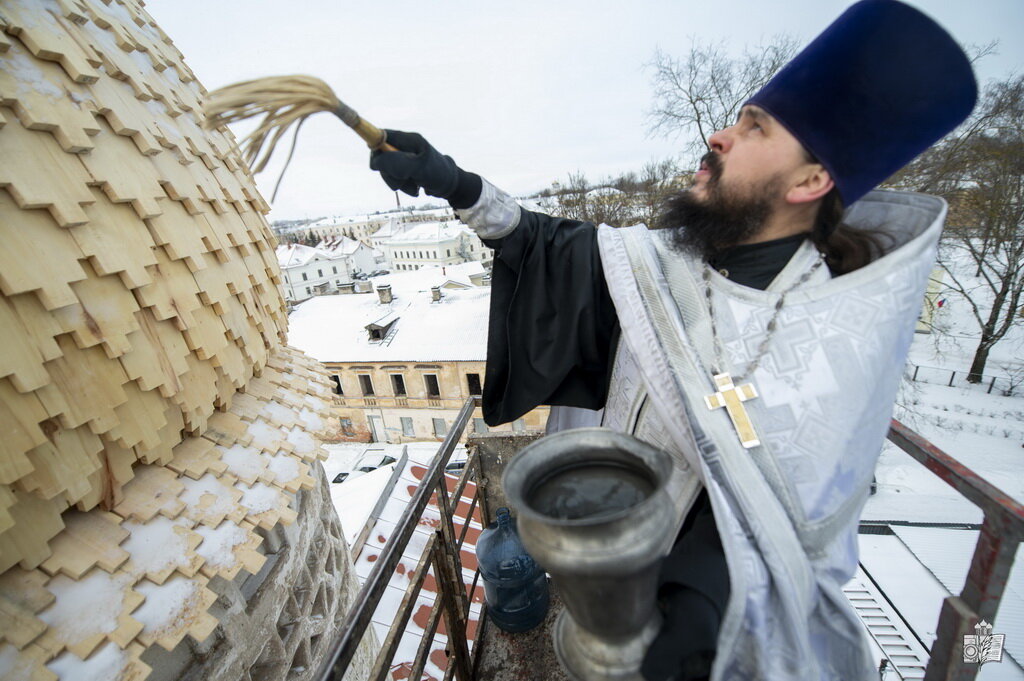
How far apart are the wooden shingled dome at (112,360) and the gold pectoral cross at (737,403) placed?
2.76 metres

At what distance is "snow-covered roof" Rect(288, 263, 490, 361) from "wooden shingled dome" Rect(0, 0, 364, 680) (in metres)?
14.1

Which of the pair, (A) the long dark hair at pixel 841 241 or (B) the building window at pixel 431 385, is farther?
(B) the building window at pixel 431 385

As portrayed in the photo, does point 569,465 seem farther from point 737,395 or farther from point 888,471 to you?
point 888,471

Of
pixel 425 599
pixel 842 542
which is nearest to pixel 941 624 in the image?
pixel 842 542

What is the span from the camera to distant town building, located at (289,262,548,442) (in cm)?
1783

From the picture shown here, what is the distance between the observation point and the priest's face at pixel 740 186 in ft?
6.31

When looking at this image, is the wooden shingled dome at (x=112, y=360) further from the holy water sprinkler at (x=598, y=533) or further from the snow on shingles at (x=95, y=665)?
the holy water sprinkler at (x=598, y=533)

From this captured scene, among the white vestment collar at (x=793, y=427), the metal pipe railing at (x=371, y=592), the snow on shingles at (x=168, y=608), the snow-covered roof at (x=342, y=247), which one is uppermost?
the white vestment collar at (x=793, y=427)

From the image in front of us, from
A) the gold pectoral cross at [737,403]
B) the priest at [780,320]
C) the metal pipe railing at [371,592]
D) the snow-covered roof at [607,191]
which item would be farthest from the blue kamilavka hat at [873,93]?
the snow-covered roof at [607,191]

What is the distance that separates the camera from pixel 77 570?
2.21m

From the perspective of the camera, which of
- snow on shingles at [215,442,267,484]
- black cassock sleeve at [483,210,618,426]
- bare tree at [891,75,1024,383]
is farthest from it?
bare tree at [891,75,1024,383]

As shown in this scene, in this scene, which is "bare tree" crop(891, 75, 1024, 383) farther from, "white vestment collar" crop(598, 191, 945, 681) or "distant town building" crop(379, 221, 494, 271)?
"distant town building" crop(379, 221, 494, 271)

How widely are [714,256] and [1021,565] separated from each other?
28.4 ft

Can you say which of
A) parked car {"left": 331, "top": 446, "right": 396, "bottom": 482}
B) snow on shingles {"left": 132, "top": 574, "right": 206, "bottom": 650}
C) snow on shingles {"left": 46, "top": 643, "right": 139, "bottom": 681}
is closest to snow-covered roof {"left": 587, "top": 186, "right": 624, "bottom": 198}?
parked car {"left": 331, "top": 446, "right": 396, "bottom": 482}
